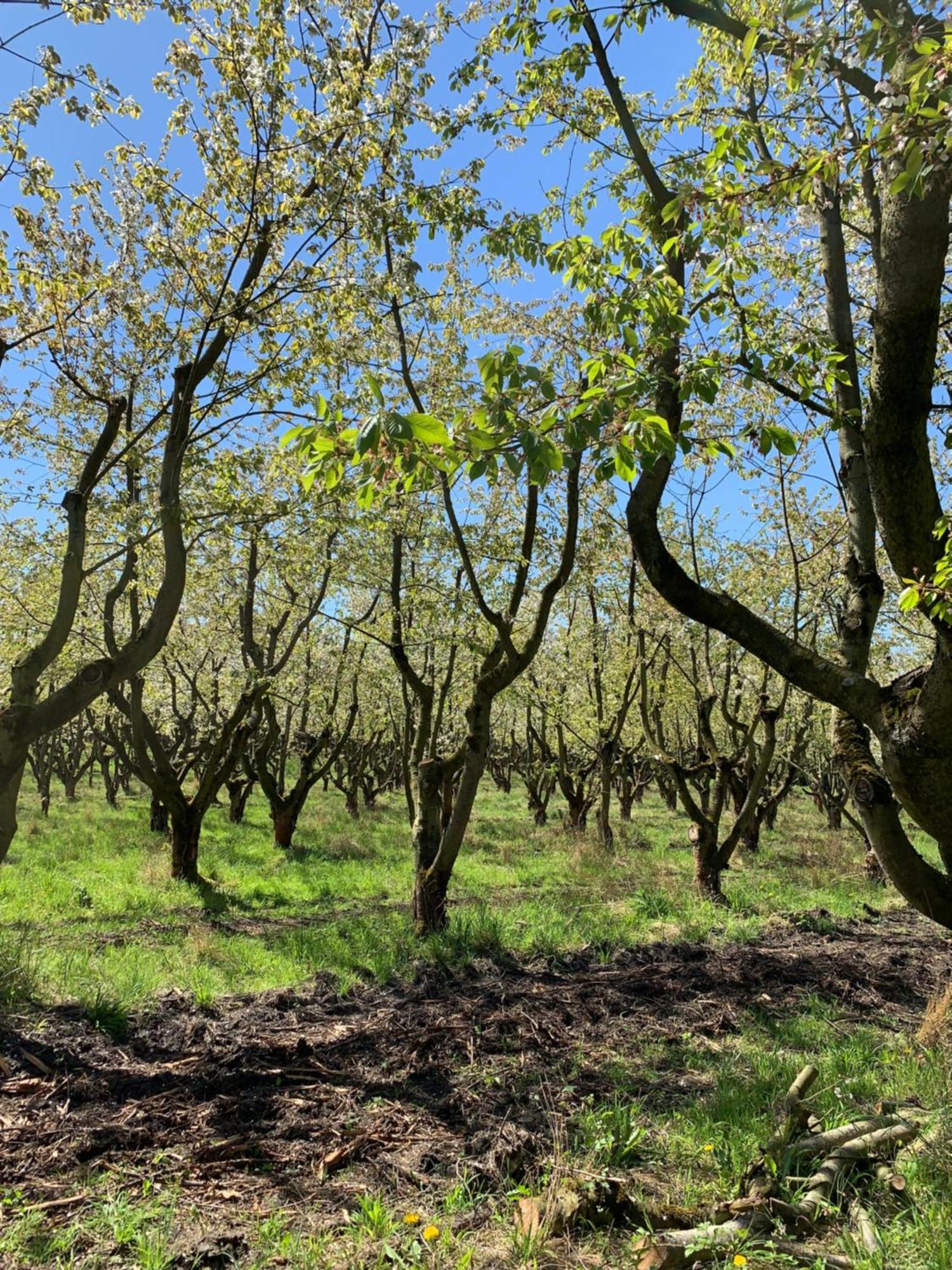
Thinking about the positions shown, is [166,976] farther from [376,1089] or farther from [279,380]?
[279,380]

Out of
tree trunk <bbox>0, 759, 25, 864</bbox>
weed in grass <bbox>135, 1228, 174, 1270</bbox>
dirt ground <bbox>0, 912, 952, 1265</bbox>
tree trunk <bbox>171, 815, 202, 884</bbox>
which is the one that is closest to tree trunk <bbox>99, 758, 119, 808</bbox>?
tree trunk <bbox>171, 815, 202, 884</bbox>

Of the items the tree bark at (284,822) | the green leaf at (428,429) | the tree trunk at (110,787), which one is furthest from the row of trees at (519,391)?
the tree trunk at (110,787)

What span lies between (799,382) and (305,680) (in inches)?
661

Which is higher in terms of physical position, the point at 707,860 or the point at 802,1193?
the point at 707,860

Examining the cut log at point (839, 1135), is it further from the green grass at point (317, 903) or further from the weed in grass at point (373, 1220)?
the green grass at point (317, 903)

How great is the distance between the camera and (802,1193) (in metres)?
3.28

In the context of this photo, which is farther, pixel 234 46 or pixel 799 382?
pixel 234 46

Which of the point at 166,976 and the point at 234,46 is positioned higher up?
the point at 234,46

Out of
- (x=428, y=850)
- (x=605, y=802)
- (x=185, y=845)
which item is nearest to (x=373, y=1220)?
(x=428, y=850)

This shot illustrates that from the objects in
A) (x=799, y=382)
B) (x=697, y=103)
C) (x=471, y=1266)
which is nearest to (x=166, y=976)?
(x=471, y=1266)

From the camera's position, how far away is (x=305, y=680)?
1947 cm

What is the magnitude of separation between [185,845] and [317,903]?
9.38ft

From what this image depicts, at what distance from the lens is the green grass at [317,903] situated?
7277mm

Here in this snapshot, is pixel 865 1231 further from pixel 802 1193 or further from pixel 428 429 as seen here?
pixel 428 429
